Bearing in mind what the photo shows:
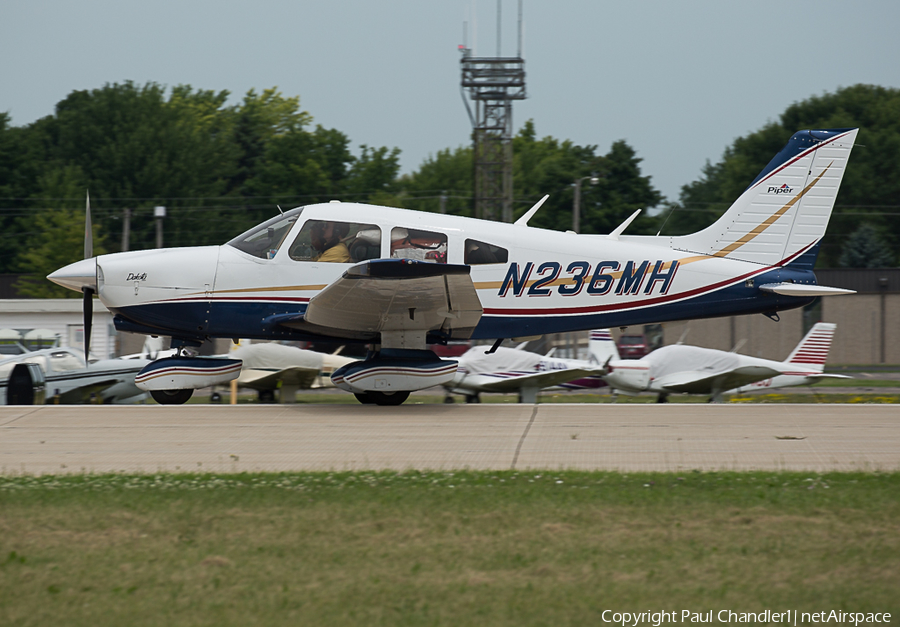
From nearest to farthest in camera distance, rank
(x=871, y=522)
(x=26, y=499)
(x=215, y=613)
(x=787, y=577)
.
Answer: (x=215, y=613) → (x=787, y=577) → (x=871, y=522) → (x=26, y=499)

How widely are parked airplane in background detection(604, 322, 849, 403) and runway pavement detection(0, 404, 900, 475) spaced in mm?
4475

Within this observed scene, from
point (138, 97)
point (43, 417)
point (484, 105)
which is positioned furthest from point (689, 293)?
point (138, 97)

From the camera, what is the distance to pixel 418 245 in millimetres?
10633

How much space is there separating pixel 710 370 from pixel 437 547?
454 inches

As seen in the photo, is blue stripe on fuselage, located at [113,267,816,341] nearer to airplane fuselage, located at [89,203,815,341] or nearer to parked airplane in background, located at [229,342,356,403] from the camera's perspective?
airplane fuselage, located at [89,203,815,341]

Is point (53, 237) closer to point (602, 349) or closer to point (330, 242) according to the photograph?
point (602, 349)

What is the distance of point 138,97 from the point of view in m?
58.1

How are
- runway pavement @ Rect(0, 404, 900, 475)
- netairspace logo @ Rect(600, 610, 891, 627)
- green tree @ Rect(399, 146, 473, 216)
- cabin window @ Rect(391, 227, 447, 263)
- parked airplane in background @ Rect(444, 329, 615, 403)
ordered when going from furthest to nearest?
green tree @ Rect(399, 146, 473, 216) < parked airplane in background @ Rect(444, 329, 615, 403) < cabin window @ Rect(391, 227, 447, 263) < runway pavement @ Rect(0, 404, 900, 475) < netairspace logo @ Rect(600, 610, 891, 627)

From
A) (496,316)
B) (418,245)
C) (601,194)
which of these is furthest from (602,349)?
(601,194)

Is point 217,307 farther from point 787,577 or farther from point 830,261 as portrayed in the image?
point 830,261

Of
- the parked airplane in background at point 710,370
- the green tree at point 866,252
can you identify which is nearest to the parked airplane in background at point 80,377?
the parked airplane in background at point 710,370

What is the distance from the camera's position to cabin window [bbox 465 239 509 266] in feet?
35.6

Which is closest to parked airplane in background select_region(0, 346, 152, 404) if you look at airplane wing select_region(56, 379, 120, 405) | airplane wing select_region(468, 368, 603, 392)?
airplane wing select_region(56, 379, 120, 405)

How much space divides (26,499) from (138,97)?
189 feet
